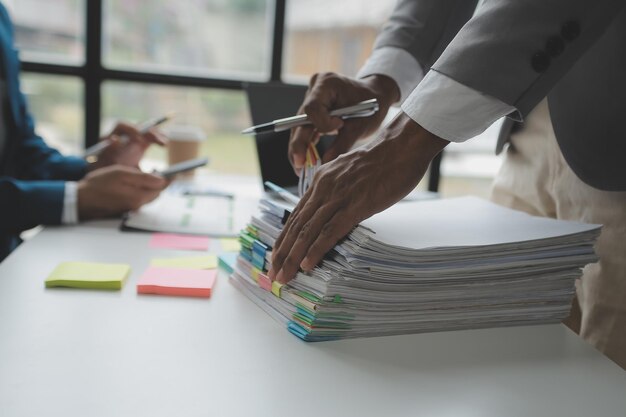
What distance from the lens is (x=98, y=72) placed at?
6.82 feet

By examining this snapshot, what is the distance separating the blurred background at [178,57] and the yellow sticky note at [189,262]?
105cm

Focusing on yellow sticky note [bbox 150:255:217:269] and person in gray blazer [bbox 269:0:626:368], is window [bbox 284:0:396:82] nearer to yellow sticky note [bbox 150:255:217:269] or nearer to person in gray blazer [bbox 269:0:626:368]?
person in gray blazer [bbox 269:0:626:368]

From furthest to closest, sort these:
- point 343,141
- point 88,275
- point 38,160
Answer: point 38,160, point 343,141, point 88,275

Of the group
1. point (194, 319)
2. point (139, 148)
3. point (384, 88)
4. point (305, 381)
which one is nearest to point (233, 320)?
point (194, 319)

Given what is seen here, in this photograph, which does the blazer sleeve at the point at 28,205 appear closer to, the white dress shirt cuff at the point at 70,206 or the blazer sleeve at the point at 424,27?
the white dress shirt cuff at the point at 70,206

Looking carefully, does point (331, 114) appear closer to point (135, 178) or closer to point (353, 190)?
point (353, 190)

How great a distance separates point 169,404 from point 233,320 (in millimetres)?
206

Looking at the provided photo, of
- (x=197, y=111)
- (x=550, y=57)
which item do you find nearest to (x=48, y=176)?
(x=197, y=111)

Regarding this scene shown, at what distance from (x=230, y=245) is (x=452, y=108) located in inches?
21.4

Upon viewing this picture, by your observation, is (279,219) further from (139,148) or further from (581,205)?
(139,148)

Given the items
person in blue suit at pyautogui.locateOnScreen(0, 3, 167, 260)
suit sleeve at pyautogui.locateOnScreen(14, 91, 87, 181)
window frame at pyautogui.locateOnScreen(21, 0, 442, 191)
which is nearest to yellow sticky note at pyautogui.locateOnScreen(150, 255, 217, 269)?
person in blue suit at pyautogui.locateOnScreen(0, 3, 167, 260)

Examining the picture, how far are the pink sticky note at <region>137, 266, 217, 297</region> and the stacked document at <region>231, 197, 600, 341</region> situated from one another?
0.21ft

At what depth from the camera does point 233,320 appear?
0.72m

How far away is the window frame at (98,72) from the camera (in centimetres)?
204
